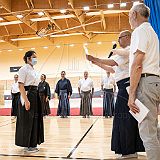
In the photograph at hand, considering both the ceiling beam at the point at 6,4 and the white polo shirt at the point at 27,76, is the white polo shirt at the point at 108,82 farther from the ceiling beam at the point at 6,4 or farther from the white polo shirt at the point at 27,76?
the white polo shirt at the point at 27,76

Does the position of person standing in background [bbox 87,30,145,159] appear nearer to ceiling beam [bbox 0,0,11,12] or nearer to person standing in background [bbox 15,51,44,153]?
person standing in background [bbox 15,51,44,153]

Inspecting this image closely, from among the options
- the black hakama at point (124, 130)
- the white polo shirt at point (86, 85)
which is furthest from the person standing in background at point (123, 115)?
the white polo shirt at point (86, 85)

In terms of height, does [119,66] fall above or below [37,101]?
above

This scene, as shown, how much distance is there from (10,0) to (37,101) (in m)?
6.18

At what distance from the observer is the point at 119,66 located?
9.33 ft

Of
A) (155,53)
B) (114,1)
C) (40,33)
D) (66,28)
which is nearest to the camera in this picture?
(155,53)

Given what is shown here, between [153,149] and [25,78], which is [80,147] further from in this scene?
[153,149]

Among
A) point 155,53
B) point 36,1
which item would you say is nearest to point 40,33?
point 36,1

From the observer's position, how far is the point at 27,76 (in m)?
3.26

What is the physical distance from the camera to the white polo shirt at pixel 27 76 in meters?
3.23

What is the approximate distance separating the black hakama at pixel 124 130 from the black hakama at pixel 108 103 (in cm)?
509

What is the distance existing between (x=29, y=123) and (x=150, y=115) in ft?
6.21

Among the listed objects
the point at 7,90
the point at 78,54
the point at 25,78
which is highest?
the point at 78,54

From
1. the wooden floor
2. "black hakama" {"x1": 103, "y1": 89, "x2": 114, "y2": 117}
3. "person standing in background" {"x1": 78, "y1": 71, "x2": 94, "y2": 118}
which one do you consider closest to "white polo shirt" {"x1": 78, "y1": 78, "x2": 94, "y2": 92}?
"person standing in background" {"x1": 78, "y1": 71, "x2": 94, "y2": 118}
